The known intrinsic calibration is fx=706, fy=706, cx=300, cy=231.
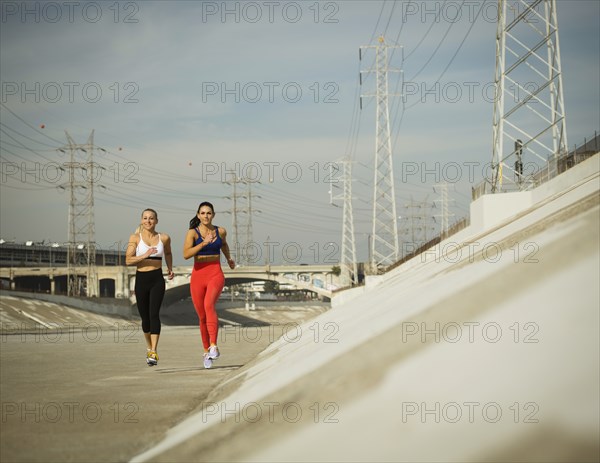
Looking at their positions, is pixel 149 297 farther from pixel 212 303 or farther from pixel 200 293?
pixel 212 303

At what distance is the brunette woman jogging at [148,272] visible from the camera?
793 centimetres

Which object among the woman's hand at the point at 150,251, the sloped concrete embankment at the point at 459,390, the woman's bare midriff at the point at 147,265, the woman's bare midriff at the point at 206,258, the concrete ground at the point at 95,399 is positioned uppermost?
the woman's hand at the point at 150,251

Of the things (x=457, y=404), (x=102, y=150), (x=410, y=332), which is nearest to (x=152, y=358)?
(x=410, y=332)

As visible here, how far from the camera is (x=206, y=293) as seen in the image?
7.91m

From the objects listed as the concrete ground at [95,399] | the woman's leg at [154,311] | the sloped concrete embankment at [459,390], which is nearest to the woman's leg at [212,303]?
the concrete ground at [95,399]

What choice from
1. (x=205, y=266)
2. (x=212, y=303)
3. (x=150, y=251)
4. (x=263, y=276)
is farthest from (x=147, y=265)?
(x=263, y=276)

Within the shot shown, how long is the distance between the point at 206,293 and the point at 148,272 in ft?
2.37

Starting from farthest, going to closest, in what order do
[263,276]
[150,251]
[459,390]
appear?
1. [263,276]
2. [150,251]
3. [459,390]

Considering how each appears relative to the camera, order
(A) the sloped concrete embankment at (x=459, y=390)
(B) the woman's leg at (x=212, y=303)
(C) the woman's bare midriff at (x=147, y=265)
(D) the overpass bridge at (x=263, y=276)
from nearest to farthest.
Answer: (A) the sloped concrete embankment at (x=459, y=390), (B) the woman's leg at (x=212, y=303), (C) the woman's bare midriff at (x=147, y=265), (D) the overpass bridge at (x=263, y=276)

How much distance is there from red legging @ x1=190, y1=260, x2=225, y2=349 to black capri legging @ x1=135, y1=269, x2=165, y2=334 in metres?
0.41

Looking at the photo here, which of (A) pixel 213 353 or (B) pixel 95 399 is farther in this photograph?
(A) pixel 213 353

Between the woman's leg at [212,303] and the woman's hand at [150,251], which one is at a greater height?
the woman's hand at [150,251]

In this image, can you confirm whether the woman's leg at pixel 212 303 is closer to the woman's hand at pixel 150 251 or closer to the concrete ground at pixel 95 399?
the concrete ground at pixel 95 399

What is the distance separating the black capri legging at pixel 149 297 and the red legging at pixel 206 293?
0.41 m
